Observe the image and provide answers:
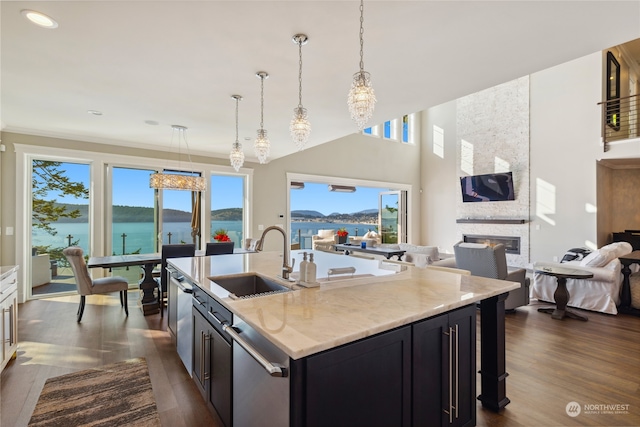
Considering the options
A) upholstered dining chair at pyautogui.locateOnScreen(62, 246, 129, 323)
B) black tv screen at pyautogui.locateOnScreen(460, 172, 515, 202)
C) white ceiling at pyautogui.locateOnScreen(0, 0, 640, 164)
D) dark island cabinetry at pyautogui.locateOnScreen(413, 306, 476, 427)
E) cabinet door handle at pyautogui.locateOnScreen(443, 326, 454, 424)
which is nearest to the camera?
dark island cabinetry at pyautogui.locateOnScreen(413, 306, 476, 427)

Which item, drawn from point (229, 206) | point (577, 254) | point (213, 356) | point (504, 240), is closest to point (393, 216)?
point (504, 240)

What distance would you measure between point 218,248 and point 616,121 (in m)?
8.76

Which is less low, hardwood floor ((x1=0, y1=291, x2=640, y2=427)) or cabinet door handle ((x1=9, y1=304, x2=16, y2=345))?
cabinet door handle ((x1=9, y1=304, x2=16, y2=345))

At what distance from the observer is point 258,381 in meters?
1.36

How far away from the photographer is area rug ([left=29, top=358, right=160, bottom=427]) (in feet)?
6.76

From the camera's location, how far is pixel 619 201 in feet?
23.3

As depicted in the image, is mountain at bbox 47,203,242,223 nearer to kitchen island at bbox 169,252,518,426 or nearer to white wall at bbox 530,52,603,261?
kitchen island at bbox 169,252,518,426

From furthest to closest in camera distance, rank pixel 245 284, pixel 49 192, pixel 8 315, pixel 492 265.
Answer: pixel 49 192
pixel 492 265
pixel 8 315
pixel 245 284

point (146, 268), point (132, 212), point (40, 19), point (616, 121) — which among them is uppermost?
point (616, 121)

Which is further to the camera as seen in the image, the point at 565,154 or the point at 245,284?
the point at 565,154

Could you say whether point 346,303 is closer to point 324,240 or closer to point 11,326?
point 11,326

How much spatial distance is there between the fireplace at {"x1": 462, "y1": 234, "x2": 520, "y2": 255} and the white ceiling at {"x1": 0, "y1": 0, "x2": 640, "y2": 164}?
589 centimetres

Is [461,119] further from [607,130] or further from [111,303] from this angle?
[111,303]

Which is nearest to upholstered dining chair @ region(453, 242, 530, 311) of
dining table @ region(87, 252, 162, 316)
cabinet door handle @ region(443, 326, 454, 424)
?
cabinet door handle @ region(443, 326, 454, 424)
